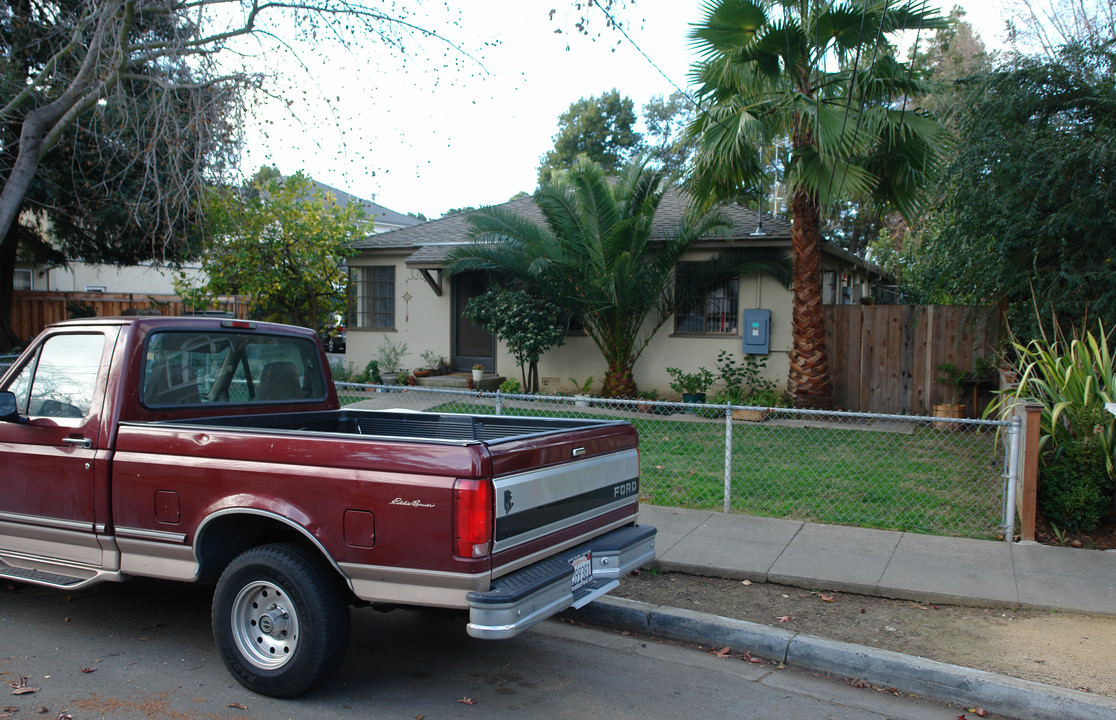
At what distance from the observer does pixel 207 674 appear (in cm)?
442

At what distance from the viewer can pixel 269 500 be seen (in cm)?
402

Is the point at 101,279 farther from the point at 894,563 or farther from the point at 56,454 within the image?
the point at 894,563

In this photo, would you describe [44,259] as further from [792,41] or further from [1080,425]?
[1080,425]

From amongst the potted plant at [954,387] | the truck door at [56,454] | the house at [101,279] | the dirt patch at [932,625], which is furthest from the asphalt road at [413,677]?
the house at [101,279]

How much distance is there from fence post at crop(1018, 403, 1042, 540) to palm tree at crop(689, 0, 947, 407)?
17.3 ft

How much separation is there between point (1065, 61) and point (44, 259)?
21408 mm

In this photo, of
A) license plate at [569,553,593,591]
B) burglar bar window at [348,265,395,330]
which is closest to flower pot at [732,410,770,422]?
burglar bar window at [348,265,395,330]

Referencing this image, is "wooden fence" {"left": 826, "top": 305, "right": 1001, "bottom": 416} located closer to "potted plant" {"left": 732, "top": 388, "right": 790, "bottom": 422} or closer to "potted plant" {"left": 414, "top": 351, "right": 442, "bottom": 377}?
"potted plant" {"left": 732, "top": 388, "right": 790, "bottom": 422}

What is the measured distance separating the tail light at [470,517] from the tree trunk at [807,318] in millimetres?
9926

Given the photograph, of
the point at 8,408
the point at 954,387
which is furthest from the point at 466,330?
the point at 8,408

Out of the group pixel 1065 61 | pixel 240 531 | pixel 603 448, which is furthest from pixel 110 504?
pixel 1065 61

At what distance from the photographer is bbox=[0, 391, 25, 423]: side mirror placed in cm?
481

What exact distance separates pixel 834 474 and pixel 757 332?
5234mm

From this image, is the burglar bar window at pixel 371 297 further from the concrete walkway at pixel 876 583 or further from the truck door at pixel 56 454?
the truck door at pixel 56 454
